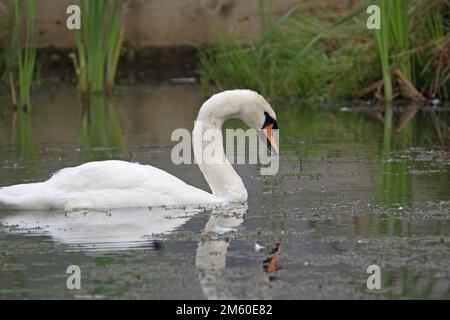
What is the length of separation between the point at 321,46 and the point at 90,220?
863 centimetres

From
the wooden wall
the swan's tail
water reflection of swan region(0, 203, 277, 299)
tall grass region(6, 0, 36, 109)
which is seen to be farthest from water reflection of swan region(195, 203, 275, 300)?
the wooden wall

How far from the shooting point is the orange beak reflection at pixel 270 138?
329 inches

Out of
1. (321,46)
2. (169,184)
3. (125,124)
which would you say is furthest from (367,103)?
(169,184)

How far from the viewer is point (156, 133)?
492 inches

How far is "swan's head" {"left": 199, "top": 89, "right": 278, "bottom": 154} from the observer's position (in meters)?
8.35

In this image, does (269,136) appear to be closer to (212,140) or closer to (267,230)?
(212,140)

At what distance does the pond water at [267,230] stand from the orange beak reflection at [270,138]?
1.02 ft

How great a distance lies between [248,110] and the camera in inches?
329

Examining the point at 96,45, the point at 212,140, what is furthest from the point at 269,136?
the point at 96,45

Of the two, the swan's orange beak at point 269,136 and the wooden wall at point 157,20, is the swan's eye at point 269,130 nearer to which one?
the swan's orange beak at point 269,136

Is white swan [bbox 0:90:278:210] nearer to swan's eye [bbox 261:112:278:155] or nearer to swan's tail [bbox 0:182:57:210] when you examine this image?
swan's tail [bbox 0:182:57:210]

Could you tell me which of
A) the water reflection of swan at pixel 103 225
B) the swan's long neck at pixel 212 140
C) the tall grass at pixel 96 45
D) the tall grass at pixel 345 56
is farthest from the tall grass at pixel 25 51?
the water reflection of swan at pixel 103 225

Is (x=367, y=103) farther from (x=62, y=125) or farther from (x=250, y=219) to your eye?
(x=250, y=219)

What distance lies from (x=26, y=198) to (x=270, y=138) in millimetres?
1666
